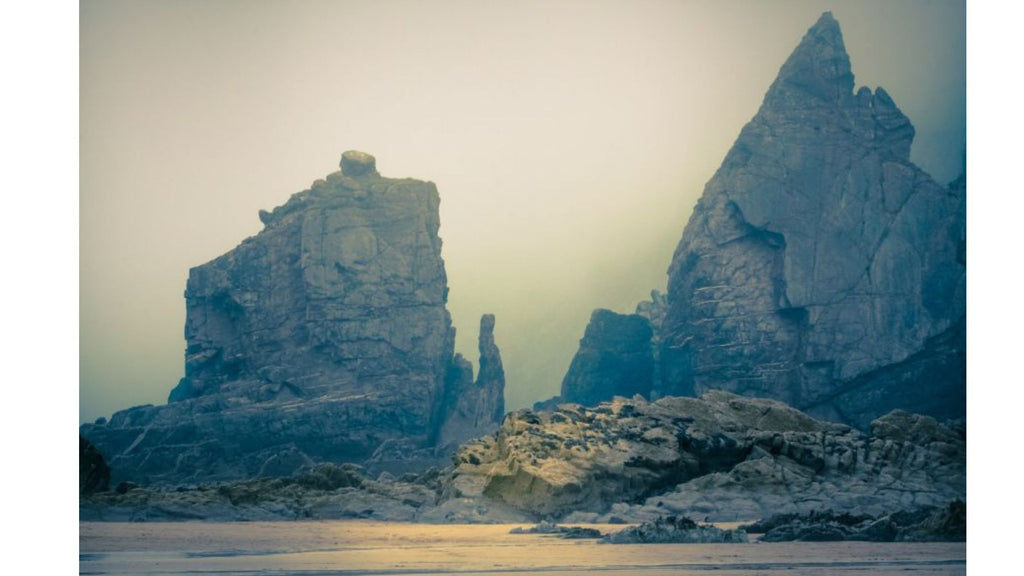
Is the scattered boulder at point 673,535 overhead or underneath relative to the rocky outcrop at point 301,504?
overhead

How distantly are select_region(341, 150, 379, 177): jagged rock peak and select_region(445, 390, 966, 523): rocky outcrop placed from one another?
4152 mm

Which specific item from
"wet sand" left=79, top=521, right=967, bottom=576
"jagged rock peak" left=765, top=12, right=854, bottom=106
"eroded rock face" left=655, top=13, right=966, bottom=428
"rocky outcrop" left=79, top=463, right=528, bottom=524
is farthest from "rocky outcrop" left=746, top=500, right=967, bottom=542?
"jagged rock peak" left=765, top=12, right=854, bottom=106

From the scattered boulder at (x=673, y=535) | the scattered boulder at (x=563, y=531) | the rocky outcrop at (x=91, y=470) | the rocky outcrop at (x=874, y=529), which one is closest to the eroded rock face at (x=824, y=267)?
the rocky outcrop at (x=874, y=529)

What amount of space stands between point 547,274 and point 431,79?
337cm

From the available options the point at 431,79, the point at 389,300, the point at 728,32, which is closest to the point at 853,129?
the point at 728,32

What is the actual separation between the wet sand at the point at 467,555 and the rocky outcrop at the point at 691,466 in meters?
1.67

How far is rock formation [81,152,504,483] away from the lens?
21.6 meters

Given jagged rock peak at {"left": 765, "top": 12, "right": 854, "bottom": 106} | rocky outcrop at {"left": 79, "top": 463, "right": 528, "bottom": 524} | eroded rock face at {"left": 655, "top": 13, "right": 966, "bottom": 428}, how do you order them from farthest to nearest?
1. eroded rock face at {"left": 655, "top": 13, "right": 966, "bottom": 428}
2. jagged rock peak at {"left": 765, "top": 12, "right": 854, "bottom": 106}
3. rocky outcrop at {"left": 79, "top": 463, "right": 528, "bottom": 524}

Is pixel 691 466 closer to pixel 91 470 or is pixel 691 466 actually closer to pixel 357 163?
pixel 357 163

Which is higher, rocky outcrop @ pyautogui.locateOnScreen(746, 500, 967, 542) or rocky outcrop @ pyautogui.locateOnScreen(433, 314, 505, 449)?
rocky outcrop @ pyautogui.locateOnScreen(433, 314, 505, 449)

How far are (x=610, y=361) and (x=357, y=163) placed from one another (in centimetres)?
598

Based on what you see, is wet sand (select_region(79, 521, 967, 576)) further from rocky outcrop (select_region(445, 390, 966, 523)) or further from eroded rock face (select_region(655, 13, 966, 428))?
eroded rock face (select_region(655, 13, 966, 428))

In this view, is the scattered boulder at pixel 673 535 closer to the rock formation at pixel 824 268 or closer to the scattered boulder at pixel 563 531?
the scattered boulder at pixel 563 531

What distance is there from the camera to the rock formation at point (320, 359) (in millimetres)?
21641
